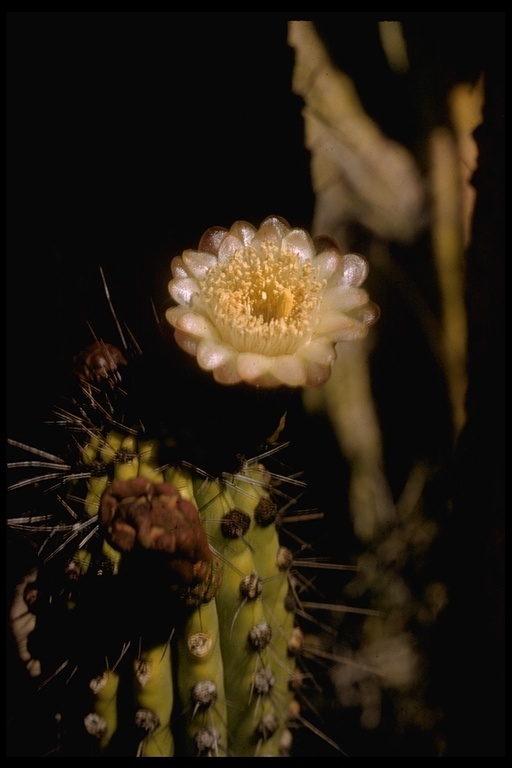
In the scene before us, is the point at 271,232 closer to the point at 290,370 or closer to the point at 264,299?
the point at 264,299

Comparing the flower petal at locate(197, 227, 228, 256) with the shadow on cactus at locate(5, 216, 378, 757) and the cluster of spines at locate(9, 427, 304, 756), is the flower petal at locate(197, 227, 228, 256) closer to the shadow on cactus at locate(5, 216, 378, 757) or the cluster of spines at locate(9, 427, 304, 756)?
the shadow on cactus at locate(5, 216, 378, 757)

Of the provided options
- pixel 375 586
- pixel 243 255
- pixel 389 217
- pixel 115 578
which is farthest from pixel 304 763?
pixel 389 217

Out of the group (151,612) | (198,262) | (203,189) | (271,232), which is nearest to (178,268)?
(198,262)

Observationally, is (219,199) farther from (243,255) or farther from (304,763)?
(304,763)

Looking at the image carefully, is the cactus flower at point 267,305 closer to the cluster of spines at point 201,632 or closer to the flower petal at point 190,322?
the flower petal at point 190,322

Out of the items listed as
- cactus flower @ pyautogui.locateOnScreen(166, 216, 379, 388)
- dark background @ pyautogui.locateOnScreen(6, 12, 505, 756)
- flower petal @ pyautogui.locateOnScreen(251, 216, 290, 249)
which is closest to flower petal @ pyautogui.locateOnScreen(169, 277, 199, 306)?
cactus flower @ pyautogui.locateOnScreen(166, 216, 379, 388)

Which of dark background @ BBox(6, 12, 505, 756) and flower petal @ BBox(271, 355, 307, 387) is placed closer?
flower petal @ BBox(271, 355, 307, 387)

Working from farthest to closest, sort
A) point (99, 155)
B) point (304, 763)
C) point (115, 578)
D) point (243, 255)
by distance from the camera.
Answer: point (99, 155) < point (304, 763) < point (243, 255) < point (115, 578)
